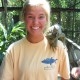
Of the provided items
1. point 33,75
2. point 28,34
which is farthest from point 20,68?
point 28,34

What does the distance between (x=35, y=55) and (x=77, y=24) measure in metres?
3.55

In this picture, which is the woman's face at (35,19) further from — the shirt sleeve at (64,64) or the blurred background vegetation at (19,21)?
the blurred background vegetation at (19,21)

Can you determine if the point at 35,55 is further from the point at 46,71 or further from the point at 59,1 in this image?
the point at 59,1

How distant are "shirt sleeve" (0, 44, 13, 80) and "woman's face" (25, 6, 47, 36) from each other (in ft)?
0.75

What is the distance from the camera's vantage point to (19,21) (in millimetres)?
4633

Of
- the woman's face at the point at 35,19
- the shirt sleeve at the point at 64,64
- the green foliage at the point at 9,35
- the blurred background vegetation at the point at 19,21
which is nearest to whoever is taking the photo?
the woman's face at the point at 35,19

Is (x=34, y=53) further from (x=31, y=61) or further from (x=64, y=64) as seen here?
(x=64, y=64)

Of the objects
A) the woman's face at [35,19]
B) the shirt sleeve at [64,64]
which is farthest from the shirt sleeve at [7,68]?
the shirt sleeve at [64,64]

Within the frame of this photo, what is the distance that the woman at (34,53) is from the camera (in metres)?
1.80

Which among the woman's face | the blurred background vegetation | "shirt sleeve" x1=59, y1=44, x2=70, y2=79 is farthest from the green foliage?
the woman's face

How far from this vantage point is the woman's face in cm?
178

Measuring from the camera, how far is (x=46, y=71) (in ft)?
5.96

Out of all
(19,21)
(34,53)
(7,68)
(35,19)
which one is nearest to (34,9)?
(35,19)

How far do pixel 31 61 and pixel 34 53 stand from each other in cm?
6
